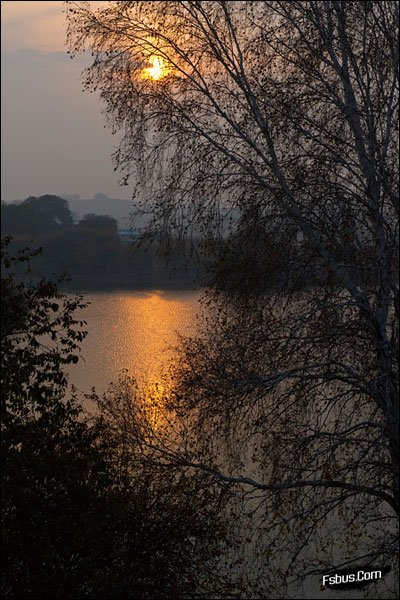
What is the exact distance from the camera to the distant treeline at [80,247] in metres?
62.7

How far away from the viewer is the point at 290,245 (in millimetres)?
9234

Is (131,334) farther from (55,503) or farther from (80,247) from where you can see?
(80,247)

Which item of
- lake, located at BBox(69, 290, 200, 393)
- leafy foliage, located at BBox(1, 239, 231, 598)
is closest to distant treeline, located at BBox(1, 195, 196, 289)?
lake, located at BBox(69, 290, 200, 393)

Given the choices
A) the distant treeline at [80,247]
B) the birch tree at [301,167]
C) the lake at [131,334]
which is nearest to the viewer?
the birch tree at [301,167]

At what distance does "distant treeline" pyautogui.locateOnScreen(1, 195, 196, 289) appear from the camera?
62.7 metres

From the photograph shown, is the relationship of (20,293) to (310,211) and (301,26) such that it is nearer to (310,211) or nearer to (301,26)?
(310,211)

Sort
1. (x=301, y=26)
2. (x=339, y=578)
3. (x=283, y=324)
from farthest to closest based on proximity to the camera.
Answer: (x=339, y=578) → (x=301, y=26) → (x=283, y=324)

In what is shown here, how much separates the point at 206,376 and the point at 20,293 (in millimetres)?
2324

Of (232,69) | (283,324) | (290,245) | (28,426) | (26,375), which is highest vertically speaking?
(232,69)

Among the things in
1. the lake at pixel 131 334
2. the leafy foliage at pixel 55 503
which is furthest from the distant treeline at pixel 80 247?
the leafy foliage at pixel 55 503

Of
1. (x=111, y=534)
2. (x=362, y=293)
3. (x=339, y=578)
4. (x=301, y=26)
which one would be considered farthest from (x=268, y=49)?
(x=339, y=578)

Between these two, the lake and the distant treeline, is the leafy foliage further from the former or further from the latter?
the distant treeline

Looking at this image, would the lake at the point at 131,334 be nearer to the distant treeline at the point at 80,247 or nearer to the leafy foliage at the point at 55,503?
the leafy foliage at the point at 55,503

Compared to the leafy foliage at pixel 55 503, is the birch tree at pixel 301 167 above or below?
above
